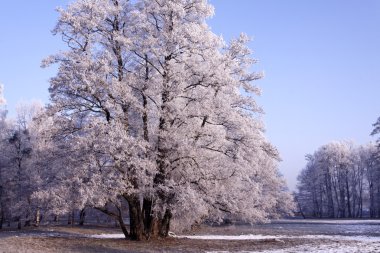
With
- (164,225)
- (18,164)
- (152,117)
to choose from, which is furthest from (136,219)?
(18,164)

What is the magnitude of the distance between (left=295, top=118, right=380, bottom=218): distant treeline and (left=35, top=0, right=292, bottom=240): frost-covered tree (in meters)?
61.0

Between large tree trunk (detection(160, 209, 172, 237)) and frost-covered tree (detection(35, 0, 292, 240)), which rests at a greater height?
frost-covered tree (detection(35, 0, 292, 240))

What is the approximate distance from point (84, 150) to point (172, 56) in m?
7.06

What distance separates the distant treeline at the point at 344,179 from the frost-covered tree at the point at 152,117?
200 feet

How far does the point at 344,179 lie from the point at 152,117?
227 feet

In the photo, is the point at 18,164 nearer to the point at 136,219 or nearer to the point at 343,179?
the point at 136,219

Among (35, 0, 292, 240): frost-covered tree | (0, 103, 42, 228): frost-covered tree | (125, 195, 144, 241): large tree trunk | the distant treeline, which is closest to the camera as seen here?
(35, 0, 292, 240): frost-covered tree

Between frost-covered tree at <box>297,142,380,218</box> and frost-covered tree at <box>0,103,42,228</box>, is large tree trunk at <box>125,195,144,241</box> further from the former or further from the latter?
frost-covered tree at <box>297,142,380,218</box>

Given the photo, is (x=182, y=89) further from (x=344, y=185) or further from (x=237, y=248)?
(x=344, y=185)

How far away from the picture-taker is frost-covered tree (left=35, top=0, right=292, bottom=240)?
23031 mm

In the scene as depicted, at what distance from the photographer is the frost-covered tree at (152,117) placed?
23.0m

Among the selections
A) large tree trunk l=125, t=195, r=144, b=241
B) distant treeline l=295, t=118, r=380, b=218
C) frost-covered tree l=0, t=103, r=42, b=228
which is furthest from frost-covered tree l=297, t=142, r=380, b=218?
large tree trunk l=125, t=195, r=144, b=241

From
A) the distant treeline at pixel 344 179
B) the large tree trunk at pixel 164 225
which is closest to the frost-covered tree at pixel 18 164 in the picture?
the large tree trunk at pixel 164 225

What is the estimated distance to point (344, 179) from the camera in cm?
8694
